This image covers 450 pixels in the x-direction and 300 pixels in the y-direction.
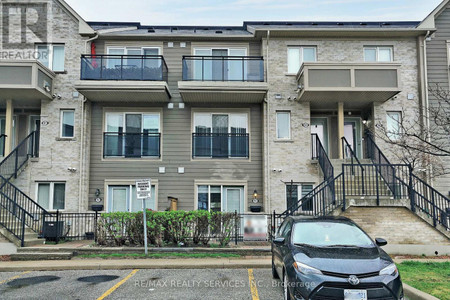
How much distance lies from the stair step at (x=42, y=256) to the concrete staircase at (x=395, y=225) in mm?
8392

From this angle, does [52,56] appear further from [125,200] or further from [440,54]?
[440,54]

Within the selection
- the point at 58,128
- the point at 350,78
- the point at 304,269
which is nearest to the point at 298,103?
the point at 350,78

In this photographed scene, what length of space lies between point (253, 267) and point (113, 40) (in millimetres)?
12577

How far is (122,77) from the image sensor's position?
52.2ft

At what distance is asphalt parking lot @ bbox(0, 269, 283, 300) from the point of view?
24.2 ft

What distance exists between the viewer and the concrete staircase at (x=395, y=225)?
37.4 feet

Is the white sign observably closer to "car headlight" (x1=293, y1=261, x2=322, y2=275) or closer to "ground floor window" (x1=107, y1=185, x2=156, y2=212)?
"ground floor window" (x1=107, y1=185, x2=156, y2=212)

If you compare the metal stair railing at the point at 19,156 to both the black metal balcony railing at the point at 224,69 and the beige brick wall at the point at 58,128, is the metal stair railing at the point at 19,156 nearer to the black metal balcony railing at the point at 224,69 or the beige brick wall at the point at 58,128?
the beige brick wall at the point at 58,128

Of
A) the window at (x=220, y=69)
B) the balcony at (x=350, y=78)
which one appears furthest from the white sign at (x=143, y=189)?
the balcony at (x=350, y=78)

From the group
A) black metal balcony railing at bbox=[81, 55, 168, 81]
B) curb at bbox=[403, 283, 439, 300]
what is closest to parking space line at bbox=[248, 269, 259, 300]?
curb at bbox=[403, 283, 439, 300]

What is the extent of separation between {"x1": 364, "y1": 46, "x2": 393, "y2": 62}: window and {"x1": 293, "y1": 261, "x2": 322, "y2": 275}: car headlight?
13.4 meters

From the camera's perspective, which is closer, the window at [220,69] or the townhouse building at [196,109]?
the townhouse building at [196,109]

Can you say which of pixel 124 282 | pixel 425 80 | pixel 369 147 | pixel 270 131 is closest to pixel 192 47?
pixel 270 131

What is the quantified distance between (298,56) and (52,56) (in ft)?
36.6
